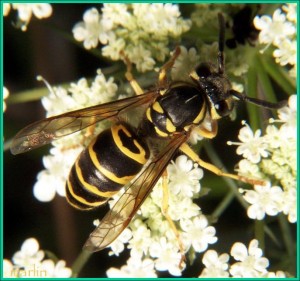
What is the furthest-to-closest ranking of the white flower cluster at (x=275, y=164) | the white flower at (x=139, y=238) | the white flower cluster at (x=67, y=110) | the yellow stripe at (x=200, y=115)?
the white flower cluster at (x=67, y=110)
the white flower at (x=139, y=238)
the white flower cluster at (x=275, y=164)
the yellow stripe at (x=200, y=115)

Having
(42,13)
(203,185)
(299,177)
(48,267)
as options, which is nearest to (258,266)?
(299,177)

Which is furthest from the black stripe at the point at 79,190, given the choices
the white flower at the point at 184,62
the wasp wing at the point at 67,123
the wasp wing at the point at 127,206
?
the white flower at the point at 184,62

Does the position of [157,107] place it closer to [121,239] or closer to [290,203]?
[121,239]

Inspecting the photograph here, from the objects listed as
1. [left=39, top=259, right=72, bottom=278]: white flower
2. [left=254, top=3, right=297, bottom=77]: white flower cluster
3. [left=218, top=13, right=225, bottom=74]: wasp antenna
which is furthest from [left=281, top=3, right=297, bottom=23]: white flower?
[left=39, top=259, right=72, bottom=278]: white flower

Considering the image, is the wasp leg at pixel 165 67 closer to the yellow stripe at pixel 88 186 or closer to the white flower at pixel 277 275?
the yellow stripe at pixel 88 186

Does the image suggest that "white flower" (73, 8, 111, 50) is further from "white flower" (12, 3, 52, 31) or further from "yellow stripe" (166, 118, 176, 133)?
"yellow stripe" (166, 118, 176, 133)

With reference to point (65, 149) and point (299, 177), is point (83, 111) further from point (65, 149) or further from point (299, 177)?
point (299, 177)
